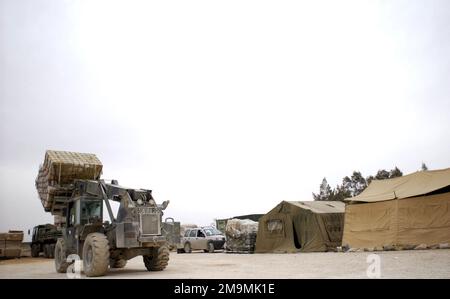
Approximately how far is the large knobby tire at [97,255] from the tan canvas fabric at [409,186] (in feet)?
41.7

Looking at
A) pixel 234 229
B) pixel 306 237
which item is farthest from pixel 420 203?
pixel 234 229

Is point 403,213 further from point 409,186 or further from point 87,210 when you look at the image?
point 87,210

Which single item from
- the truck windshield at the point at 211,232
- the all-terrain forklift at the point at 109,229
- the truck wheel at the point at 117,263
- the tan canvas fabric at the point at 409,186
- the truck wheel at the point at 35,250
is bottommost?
the truck wheel at the point at 35,250

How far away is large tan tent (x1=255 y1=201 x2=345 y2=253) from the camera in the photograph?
21.8 metres

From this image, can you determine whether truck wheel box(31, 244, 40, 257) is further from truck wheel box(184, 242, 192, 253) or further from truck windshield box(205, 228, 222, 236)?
truck windshield box(205, 228, 222, 236)

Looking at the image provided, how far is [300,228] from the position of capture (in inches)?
892

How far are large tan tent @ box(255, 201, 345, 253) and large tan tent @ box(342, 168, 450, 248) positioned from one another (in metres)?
1.77

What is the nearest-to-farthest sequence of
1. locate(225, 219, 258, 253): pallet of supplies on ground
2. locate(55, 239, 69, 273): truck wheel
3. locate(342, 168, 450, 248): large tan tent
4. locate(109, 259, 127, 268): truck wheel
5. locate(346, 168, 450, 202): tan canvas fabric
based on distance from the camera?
locate(55, 239, 69, 273): truck wheel, locate(109, 259, 127, 268): truck wheel, locate(342, 168, 450, 248): large tan tent, locate(346, 168, 450, 202): tan canvas fabric, locate(225, 219, 258, 253): pallet of supplies on ground

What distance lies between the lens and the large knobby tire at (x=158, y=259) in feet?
41.7

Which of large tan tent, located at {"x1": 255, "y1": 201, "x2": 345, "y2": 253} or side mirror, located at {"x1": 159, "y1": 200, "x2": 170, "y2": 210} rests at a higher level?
side mirror, located at {"x1": 159, "y1": 200, "x2": 170, "y2": 210}

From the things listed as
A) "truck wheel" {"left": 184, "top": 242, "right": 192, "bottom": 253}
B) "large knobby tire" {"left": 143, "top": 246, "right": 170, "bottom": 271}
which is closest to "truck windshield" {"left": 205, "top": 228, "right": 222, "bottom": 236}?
"truck wheel" {"left": 184, "top": 242, "right": 192, "bottom": 253}

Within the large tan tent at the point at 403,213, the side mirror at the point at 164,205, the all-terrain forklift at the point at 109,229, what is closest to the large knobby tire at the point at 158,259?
the all-terrain forklift at the point at 109,229

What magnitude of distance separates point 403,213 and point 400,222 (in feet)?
1.31

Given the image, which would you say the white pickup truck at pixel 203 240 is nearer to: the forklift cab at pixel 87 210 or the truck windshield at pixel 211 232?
the truck windshield at pixel 211 232
